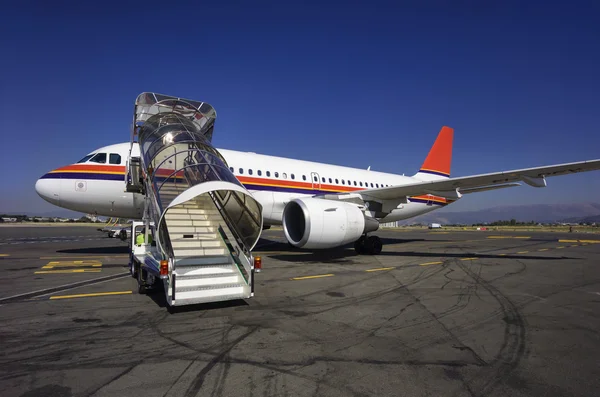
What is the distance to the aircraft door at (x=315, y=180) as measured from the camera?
15.7 m

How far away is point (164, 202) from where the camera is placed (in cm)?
633

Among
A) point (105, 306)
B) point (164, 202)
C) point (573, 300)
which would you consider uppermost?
point (164, 202)

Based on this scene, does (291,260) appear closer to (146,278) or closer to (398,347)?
(146,278)

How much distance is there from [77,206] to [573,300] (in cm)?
1398

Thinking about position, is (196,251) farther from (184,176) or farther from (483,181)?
(483,181)

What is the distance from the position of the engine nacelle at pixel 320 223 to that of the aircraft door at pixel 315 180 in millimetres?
3784

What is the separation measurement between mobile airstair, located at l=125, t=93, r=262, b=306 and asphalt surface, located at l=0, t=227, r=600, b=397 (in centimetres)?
46

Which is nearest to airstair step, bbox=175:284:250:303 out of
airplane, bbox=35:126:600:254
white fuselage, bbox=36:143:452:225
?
airplane, bbox=35:126:600:254

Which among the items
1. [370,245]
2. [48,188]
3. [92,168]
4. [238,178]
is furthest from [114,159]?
[370,245]

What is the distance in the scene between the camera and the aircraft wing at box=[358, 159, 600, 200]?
37.9ft

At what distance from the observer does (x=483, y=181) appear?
12.7 metres

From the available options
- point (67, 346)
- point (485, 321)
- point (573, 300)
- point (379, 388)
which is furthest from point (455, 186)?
point (67, 346)

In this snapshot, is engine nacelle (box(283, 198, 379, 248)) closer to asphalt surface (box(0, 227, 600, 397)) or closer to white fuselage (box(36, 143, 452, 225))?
white fuselage (box(36, 143, 452, 225))

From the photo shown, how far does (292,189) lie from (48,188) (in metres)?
8.58
